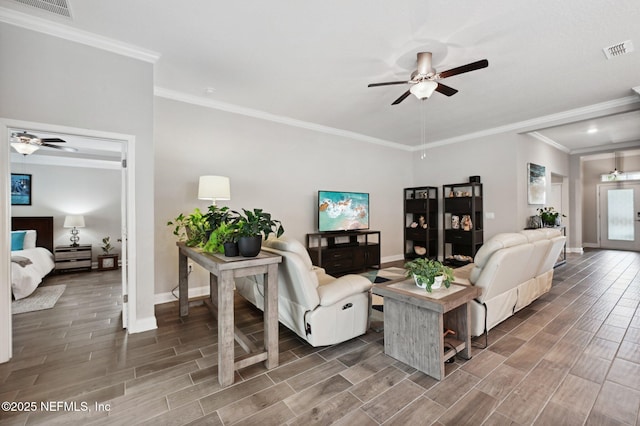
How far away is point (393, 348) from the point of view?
225cm

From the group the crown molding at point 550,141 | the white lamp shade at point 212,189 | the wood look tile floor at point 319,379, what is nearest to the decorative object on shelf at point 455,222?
the crown molding at point 550,141

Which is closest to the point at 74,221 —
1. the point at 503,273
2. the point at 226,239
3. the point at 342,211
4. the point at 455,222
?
the point at 342,211

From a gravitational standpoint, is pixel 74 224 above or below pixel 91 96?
below

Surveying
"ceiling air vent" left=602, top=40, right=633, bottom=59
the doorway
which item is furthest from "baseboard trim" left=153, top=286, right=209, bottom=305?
the doorway

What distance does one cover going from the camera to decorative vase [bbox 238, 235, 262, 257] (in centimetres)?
201

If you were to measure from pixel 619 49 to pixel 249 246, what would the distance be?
3967mm

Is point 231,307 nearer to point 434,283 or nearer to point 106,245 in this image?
point 434,283

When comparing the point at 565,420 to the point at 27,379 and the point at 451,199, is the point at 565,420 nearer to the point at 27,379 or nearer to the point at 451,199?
the point at 27,379

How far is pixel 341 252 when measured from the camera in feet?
16.1

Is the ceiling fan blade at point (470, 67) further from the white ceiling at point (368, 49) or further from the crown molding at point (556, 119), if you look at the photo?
the crown molding at point (556, 119)

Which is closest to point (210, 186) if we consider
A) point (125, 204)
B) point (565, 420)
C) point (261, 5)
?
point (125, 204)

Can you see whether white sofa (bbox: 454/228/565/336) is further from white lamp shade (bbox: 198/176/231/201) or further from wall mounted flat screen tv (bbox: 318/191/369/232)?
white lamp shade (bbox: 198/176/231/201)

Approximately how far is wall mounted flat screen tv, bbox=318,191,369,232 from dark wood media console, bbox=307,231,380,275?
155mm

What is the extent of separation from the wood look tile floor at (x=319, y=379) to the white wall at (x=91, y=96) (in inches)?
25.0
